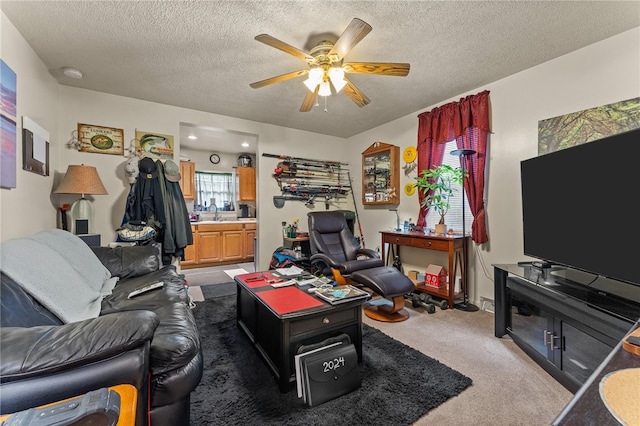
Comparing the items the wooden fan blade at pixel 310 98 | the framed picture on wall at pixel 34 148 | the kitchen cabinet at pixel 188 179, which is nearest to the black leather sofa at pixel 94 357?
the framed picture on wall at pixel 34 148

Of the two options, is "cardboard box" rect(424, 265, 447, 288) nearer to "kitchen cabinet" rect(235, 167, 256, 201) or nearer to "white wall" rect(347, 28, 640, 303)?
"white wall" rect(347, 28, 640, 303)

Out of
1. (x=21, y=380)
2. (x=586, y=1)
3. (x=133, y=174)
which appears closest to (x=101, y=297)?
(x=21, y=380)

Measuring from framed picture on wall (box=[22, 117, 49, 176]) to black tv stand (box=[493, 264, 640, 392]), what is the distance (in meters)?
3.91

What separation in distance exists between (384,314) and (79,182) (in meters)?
3.22

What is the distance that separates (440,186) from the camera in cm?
→ 318

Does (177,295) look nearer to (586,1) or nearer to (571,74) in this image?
(586,1)

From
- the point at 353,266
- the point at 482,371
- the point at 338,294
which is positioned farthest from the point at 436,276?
the point at 338,294

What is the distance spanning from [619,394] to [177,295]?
7.11 ft

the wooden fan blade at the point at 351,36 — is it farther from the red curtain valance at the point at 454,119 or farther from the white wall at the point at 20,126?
the white wall at the point at 20,126

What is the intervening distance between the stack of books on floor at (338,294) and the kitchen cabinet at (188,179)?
4308 millimetres

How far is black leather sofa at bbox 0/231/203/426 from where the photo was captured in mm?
810

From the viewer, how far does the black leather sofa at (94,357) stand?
0.81m

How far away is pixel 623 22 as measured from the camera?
1972mm

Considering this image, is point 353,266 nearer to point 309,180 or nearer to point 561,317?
point 561,317
